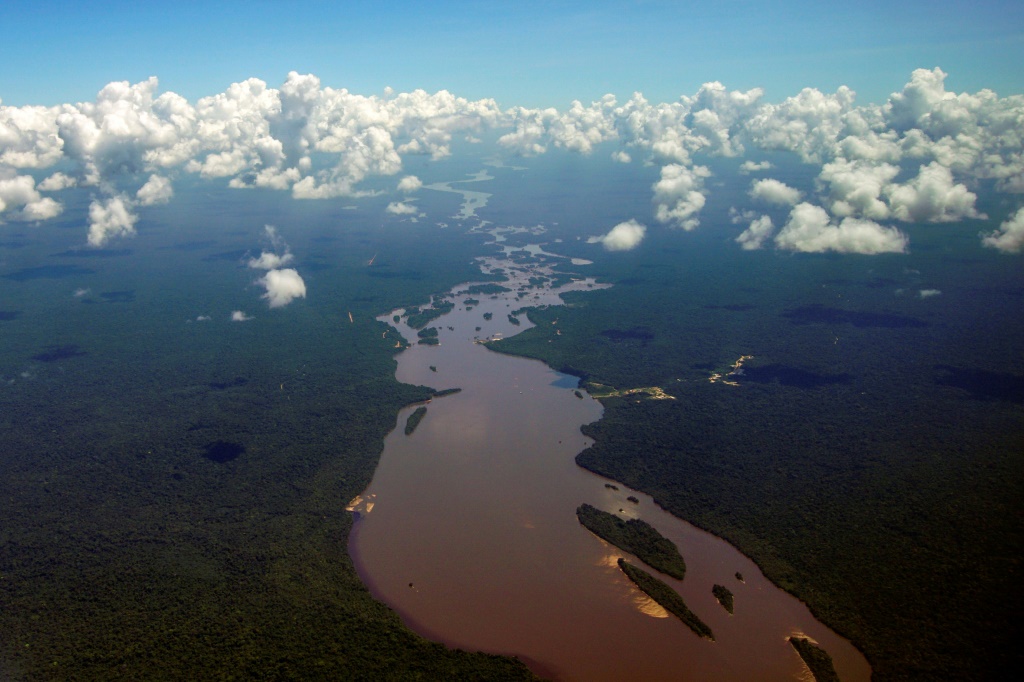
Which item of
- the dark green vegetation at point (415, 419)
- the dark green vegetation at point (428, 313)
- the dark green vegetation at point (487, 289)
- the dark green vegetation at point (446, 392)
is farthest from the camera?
the dark green vegetation at point (487, 289)

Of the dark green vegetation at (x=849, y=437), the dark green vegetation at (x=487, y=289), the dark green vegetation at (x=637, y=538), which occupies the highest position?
the dark green vegetation at (x=849, y=437)

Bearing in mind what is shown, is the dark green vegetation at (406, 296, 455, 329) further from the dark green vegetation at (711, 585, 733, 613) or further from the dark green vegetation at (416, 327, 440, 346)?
the dark green vegetation at (711, 585, 733, 613)

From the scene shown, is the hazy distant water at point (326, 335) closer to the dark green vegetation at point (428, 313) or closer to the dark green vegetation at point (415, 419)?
the dark green vegetation at point (428, 313)

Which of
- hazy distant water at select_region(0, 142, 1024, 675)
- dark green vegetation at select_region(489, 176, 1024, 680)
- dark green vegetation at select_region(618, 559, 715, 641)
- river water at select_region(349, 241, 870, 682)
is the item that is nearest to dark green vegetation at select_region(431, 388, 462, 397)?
river water at select_region(349, 241, 870, 682)

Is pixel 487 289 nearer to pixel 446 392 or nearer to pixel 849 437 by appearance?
pixel 446 392

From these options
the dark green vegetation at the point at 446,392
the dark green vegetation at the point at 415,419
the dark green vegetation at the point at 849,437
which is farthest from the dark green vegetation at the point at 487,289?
the dark green vegetation at the point at 415,419

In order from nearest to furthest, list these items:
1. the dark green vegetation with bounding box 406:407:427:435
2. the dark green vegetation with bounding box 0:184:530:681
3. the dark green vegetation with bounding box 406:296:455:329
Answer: the dark green vegetation with bounding box 0:184:530:681 < the dark green vegetation with bounding box 406:407:427:435 < the dark green vegetation with bounding box 406:296:455:329

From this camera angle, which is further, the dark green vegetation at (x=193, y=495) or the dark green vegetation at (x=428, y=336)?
the dark green vegetation at (x=428, y=336)
